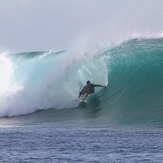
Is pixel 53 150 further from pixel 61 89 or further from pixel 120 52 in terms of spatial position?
pixel 120 52

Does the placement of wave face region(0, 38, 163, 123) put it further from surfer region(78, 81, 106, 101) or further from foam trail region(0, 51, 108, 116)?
surfer region(78, 81, 106, 101)

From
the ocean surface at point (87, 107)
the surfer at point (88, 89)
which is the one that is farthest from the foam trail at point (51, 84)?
the surfer at point (88, 89)

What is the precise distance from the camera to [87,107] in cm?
1564

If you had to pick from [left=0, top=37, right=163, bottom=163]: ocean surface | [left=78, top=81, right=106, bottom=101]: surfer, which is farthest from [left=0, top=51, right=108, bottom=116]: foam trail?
[left=78, top=81, right=106, bottom=101]: surfer

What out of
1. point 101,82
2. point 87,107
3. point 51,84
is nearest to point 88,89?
point 87,107

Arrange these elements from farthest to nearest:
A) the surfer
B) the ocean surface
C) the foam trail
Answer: the foam trail → the surfer → the ocean surface

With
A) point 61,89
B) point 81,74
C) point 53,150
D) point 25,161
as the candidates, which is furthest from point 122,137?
point 81,74

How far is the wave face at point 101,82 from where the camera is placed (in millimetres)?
15328

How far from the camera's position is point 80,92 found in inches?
656

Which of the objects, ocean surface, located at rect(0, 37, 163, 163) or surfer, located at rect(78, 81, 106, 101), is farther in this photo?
surfer, located at rect(78, 81, 106, 101)

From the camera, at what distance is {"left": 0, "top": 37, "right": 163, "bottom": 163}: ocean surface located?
7730 mm

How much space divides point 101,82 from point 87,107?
3.42 metres

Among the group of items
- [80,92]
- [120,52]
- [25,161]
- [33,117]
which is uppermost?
[120,52]

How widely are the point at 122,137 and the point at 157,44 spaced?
46.1 ft
